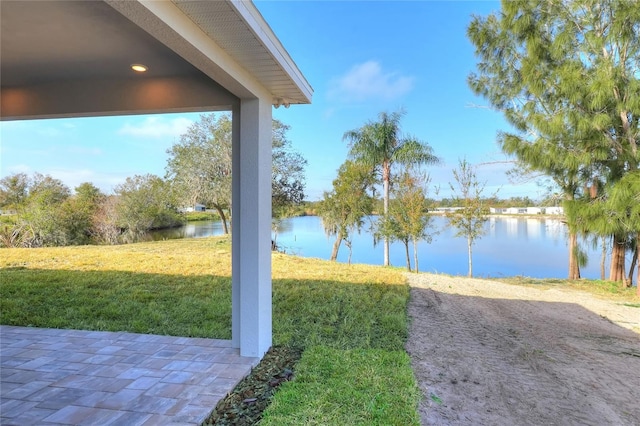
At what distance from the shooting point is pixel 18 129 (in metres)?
6.82

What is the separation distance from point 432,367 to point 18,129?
30.1 feet

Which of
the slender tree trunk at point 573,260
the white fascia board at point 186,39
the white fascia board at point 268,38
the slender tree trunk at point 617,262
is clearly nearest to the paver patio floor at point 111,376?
the white fascia board at point 186,39

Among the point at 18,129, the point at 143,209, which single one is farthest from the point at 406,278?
the point at 143,209

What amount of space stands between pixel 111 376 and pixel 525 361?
364 centimetres

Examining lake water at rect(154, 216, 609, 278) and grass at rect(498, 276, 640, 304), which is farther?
lake water at rect(154, 216, 609, 278)

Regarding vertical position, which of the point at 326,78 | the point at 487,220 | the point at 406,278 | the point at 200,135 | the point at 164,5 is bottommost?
the point at 406,278

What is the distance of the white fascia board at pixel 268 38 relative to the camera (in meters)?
1.74

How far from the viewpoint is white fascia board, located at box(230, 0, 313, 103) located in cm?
174

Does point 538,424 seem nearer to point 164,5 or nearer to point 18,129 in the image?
point 164,5

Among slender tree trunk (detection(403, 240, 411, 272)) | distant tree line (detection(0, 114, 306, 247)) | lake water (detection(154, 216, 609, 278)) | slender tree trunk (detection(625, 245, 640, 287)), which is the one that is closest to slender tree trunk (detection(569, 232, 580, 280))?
lake water (detection(154, 216, 609, 278))

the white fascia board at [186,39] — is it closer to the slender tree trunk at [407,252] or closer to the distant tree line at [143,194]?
the slender tree trunk at [407,252]

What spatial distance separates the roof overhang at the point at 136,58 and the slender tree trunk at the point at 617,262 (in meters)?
8.29

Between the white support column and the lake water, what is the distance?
6.84m

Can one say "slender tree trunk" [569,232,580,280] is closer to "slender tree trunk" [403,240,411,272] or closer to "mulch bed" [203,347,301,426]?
"slender tree trunk" [403,240,411,272]
